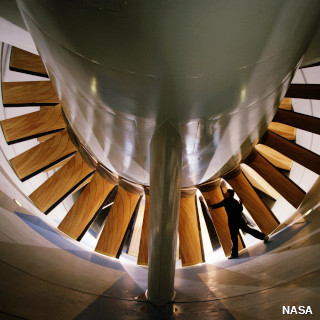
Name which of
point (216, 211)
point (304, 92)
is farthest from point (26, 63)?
point (304, 92)

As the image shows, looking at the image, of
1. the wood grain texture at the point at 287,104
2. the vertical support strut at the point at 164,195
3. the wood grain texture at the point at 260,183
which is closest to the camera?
the vertical support strut at the point at 164,195

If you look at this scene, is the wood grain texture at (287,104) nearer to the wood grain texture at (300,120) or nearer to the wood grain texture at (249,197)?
the wood grain texture at (300,120)

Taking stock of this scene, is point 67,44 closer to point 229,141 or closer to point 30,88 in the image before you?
point 229,141

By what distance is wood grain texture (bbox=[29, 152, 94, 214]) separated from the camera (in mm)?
3641

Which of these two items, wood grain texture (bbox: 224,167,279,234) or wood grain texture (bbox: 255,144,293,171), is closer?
wood grain texture (bbox: 224,167,279,234)

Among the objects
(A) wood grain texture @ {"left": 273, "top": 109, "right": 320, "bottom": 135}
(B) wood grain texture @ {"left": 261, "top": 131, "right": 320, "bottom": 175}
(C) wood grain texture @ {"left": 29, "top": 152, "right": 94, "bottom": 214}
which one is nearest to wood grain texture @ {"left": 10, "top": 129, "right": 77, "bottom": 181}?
(C) wood grain texture @ {"left": 29, "top": 152, "right": 94, "bottom": 214}

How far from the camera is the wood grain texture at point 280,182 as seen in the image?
3779 millimetres

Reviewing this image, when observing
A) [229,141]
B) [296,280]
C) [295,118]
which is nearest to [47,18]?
[229,141]

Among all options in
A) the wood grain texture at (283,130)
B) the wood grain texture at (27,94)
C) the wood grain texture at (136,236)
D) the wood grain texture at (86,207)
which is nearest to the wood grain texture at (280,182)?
the wood grain texture at (283,130)

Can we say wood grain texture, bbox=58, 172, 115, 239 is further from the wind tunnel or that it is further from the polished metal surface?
the polished metal surface

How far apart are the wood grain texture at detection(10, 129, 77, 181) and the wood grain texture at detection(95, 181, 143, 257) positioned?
2.71ft

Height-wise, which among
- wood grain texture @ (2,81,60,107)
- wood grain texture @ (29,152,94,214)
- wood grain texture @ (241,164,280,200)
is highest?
wood grain texture @ (241,164,280,200)

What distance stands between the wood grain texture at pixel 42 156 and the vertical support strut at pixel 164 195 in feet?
7.26

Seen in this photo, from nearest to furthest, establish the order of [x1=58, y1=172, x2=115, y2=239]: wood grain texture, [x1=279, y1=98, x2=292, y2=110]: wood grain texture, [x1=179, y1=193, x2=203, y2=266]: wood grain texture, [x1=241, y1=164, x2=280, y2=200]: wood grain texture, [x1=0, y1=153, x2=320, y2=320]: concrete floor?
A: [x1=0, y1=153, x2=320, y2=320]: concrete floor < [x1=58, y1=172, x2=115, y2=239]: wood grain texture < [x1=179, y1=193, x2=203, y2=266]: wood grain texture < [x1=279, y1=98, x2=292, y2=110]: wood grain texture < [x1=241, y1=164, x2=280, y2=200]: wood grain texture
